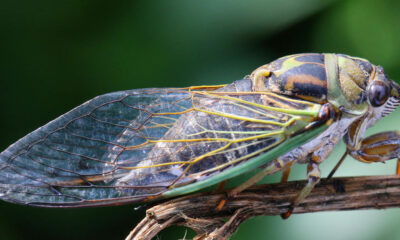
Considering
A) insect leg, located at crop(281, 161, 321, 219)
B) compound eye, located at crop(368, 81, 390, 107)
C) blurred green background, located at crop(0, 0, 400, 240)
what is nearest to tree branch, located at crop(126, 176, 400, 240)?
insect leg, located at crop(281, 161, 321, 219)

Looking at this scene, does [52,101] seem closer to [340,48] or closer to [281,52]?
[281,52]

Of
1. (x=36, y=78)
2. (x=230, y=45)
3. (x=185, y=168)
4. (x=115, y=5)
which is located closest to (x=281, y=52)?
(x=230, y=45)

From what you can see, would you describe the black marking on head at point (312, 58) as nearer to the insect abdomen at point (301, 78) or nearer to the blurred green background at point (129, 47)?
the insect abdomen at point (301, 78)

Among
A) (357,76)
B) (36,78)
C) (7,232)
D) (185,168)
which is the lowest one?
(7,232)

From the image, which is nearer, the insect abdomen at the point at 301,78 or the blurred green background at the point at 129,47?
the insect abdomen at the point at 301,78

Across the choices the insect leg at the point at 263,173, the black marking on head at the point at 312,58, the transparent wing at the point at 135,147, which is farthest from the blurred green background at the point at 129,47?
the insect leg at the point at 263,173

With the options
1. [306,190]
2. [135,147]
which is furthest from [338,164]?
[135,147]
